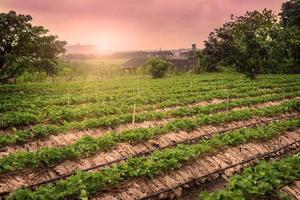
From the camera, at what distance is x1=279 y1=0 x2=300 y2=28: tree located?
63.7 m

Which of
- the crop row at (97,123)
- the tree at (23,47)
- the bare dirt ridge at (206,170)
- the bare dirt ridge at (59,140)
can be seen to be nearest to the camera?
the bare dirt ridge at (206,170)

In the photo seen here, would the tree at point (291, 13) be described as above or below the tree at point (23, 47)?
above

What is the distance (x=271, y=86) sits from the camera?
121 feet

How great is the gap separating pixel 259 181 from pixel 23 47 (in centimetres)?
2820

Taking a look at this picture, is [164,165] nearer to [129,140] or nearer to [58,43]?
[129,140]

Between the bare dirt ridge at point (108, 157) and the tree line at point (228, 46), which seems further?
the tree line at point (228, 46)

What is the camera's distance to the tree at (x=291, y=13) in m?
63.7

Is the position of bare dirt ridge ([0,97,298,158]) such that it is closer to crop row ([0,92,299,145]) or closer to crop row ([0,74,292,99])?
crop row ([0,92,299,145])

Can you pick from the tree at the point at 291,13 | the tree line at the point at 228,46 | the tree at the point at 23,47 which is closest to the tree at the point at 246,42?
the tree line at the point at 228,46

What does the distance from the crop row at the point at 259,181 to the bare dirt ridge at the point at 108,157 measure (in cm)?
441

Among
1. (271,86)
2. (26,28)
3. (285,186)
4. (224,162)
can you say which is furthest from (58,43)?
(285,186)

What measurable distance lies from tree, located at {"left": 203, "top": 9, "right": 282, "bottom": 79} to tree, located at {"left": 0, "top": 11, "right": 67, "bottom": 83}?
68.4ft

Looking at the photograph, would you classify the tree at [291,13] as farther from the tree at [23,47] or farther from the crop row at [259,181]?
the crop row at [259,181]

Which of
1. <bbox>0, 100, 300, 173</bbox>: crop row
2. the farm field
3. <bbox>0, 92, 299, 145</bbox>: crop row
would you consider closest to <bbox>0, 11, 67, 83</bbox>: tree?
the farm field
